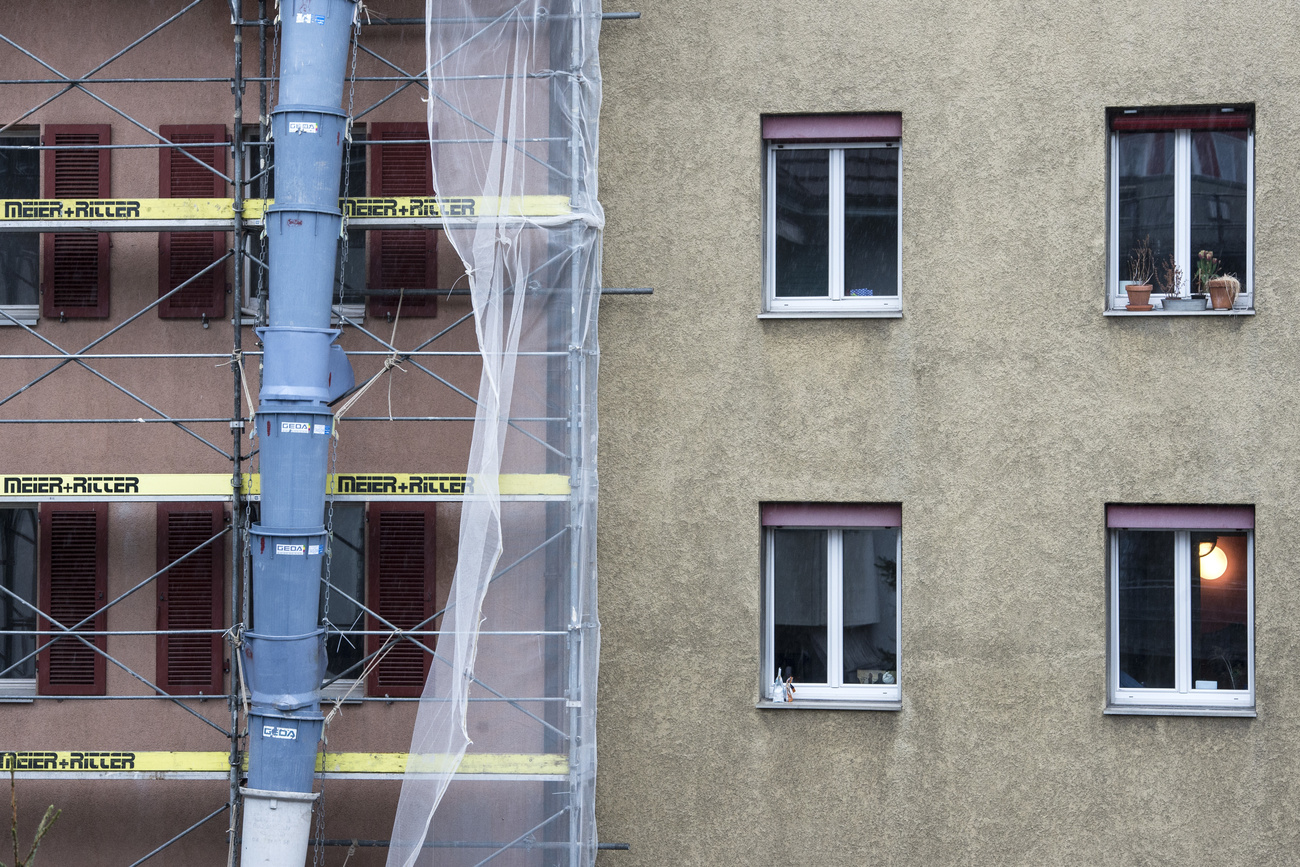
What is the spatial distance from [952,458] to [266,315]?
4.40m

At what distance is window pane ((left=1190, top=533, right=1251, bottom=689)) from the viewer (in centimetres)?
805

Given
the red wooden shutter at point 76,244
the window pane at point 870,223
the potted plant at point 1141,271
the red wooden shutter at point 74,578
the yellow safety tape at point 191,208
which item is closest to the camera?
the yellow safety tape at point 191,208

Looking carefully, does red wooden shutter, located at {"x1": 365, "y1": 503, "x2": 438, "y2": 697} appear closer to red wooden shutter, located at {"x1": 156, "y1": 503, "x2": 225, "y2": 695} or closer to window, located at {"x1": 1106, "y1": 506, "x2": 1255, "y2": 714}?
red wooden shutter, located at {"x1": 156, "y1": 503, "x2": 225, "y2": 695}

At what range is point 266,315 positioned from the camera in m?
7.99

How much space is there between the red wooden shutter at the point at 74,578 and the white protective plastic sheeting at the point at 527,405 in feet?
8.16

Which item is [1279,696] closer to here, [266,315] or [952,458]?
[952,458]

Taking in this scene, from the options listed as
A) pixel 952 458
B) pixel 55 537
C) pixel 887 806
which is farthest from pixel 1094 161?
pixel 55 537

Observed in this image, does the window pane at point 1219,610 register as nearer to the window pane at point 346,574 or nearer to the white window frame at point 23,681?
the window pane at point 346,574

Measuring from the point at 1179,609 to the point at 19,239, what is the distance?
7.93m

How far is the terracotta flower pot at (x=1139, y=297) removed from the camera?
8.03 meters

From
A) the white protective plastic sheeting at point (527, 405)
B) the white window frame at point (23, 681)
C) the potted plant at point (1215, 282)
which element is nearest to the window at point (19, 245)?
the white window frame at point (23, 681)

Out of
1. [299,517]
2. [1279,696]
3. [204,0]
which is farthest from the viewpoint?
[204,0]

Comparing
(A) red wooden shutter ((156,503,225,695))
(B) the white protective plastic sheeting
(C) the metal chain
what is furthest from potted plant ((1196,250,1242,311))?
(A) red wooden shutter ((156,503,225,695))

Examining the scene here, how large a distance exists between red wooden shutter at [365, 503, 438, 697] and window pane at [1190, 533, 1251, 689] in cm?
486
